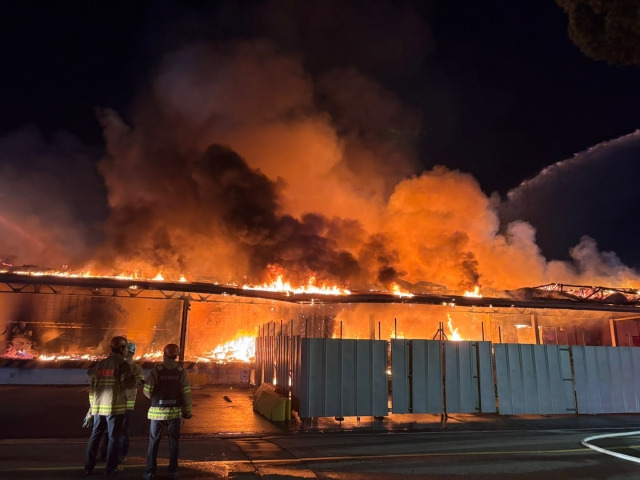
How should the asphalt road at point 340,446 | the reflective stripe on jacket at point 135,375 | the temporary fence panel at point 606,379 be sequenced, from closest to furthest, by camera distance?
the asphalt road at point 340,446 → the reflective stripe on jacket at point 135,375 → the temporary fence panel at point 606,379

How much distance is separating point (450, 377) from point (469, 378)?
1.98 feet

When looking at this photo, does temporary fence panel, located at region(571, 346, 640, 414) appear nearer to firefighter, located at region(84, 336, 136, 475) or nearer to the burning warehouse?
the burning warehouse

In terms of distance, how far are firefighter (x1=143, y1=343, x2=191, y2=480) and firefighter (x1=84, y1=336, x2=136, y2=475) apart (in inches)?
22.3

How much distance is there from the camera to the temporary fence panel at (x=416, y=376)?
11781mm

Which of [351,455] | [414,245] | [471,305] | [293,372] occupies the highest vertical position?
[414,245]

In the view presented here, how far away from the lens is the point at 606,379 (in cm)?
1320

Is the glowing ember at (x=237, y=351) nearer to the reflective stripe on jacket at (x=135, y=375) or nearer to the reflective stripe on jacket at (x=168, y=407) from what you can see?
the reflective stripe on jacket at (x=135, y=375)

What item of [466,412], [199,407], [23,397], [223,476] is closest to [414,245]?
[466,412]

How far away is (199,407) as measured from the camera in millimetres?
12625

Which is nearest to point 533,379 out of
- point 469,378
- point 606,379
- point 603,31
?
point 469,378

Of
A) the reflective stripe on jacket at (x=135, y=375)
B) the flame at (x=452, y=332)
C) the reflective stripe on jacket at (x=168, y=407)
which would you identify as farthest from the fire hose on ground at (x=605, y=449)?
the flame at (x=452, y=332)

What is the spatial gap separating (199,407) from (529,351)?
9.97m

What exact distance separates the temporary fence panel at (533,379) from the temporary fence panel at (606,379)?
36 cm

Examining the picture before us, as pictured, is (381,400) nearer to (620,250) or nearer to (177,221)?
(177,221)
